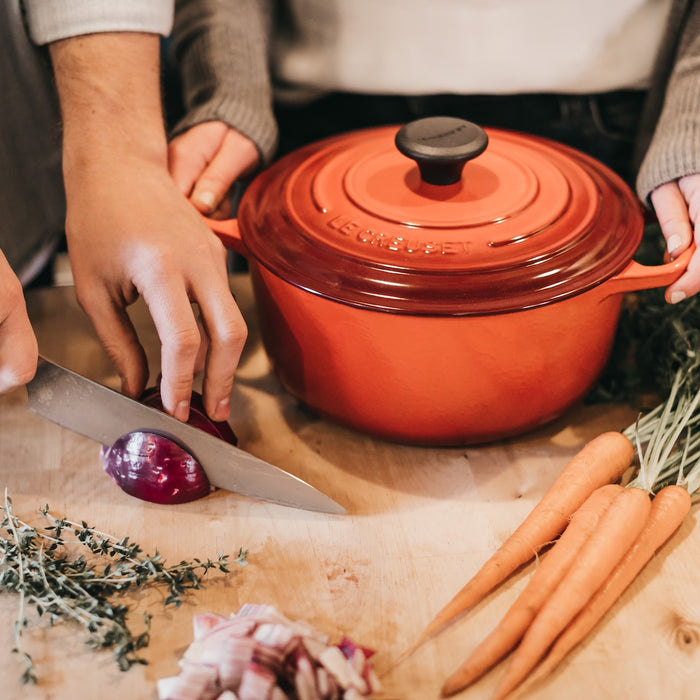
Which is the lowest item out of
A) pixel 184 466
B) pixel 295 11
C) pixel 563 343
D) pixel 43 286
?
pixel 43 286

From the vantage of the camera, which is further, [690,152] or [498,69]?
[498,69]

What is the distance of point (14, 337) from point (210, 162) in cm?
45

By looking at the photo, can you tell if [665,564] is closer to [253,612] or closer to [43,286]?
[253,612]

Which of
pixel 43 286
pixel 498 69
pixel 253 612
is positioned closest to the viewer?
pixel 253 612

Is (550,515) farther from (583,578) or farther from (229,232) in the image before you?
(229,232)

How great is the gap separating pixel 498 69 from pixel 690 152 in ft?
1.24

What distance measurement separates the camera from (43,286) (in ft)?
4.75

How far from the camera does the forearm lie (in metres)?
1.05

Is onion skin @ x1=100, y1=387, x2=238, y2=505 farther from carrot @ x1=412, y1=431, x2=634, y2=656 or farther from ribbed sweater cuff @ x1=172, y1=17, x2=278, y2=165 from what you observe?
ribbed sweater cuff @ x1=172, y1=17, x2=278, y2=165

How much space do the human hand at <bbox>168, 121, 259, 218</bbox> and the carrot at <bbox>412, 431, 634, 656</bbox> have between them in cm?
62

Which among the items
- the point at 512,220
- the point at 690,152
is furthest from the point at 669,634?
the point at 690,152

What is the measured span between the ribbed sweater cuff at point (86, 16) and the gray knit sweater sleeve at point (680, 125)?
2.49 feet

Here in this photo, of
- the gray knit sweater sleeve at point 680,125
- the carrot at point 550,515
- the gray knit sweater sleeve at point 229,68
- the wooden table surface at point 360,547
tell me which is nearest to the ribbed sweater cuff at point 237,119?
the gray knit sweater sleeve at point 229,68

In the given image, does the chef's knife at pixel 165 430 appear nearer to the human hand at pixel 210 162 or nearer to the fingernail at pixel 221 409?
the fingernail at pixel 221 409
